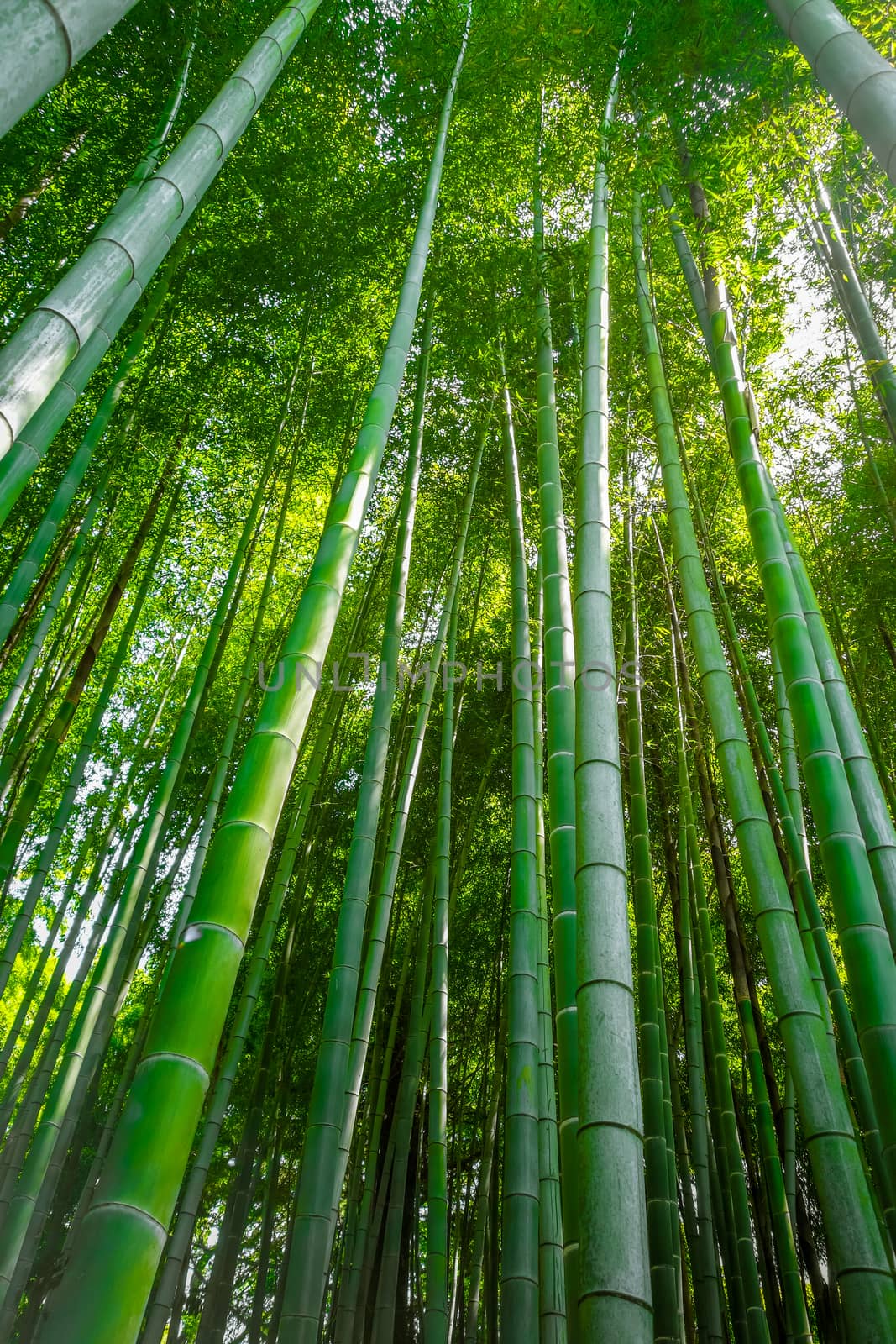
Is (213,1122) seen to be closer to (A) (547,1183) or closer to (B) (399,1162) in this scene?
(A) (547,1183)

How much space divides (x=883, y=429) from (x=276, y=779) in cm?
476

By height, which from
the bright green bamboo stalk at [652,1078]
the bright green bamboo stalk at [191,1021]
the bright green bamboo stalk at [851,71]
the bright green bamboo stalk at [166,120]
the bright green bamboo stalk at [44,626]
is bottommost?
the bright green bamboo stalk at [191,1021]

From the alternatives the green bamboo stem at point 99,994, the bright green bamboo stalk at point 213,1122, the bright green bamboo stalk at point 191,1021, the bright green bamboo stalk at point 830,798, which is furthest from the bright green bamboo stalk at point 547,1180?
the green bamboo stem at point 99,994

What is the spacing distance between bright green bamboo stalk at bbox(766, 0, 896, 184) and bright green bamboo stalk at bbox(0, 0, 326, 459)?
1.28 metres

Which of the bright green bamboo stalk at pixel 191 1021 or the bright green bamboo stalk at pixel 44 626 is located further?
the bright green bamboo stalk at pixel 44 626

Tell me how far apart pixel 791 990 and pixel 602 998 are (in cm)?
66

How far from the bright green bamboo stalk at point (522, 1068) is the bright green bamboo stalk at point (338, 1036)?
506 mm

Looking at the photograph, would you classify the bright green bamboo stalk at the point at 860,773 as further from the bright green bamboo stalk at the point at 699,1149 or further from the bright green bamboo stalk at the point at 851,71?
the bright green bamboo stalk at the point at 699,1149

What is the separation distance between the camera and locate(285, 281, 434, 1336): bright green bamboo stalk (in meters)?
2.08

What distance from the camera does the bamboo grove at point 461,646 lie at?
1492mm

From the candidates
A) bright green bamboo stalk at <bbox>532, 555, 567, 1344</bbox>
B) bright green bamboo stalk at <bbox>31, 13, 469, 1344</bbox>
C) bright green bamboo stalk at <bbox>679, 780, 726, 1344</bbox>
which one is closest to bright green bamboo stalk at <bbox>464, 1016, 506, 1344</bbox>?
bright green bamboo stalk at <bbox>679, 780, 726, 1344</bbox>

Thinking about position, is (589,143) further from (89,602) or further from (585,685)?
(89,602)

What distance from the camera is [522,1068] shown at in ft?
7.77

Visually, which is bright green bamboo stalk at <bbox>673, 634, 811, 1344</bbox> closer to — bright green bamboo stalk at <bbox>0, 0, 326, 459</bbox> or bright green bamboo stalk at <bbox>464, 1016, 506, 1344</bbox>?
bright green bamboo stalk at <bbox>464, 1016, 506, 1344</bbox>
